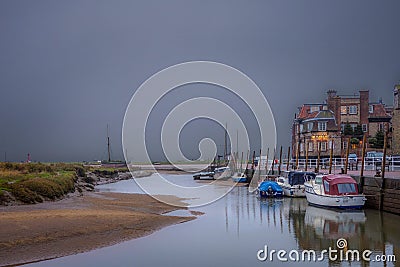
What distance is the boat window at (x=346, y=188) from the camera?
3309cm

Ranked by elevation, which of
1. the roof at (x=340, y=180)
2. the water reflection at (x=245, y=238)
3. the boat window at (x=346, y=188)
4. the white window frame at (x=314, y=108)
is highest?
the white window frame at (x=314, y=108)

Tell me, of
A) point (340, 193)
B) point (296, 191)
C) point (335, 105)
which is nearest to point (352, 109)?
point (335, 105)

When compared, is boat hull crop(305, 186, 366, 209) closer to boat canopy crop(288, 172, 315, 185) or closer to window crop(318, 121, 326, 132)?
boat canopy crop(288, 172, 315, 185)

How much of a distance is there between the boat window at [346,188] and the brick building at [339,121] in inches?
1641

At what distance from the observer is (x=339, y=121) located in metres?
77.9

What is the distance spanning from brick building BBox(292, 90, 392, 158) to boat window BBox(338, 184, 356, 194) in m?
41.7

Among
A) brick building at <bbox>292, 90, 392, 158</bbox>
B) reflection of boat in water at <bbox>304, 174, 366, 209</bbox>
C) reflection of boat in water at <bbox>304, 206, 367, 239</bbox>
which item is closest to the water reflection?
reflection of boat in water at <bbox>304, 206, 367, 239</bbox>

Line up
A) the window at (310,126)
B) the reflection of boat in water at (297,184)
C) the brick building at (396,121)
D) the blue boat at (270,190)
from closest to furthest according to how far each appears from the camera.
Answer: the reflection of boat in water at (297,184), the blue boat at (270,190), the brick building at (396,121), the window at (310,126)

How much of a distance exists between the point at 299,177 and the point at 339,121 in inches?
1410

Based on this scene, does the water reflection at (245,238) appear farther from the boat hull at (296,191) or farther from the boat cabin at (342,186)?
the boat hull at (296,191)

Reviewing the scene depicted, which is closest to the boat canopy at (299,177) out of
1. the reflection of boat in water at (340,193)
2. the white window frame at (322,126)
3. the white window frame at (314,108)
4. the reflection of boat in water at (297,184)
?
the reflection of boat in water at (297,184)

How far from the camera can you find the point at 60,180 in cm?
4531

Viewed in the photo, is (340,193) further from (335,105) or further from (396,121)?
(335,105)

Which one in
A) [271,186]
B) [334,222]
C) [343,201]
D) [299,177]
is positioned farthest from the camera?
[271,186]
